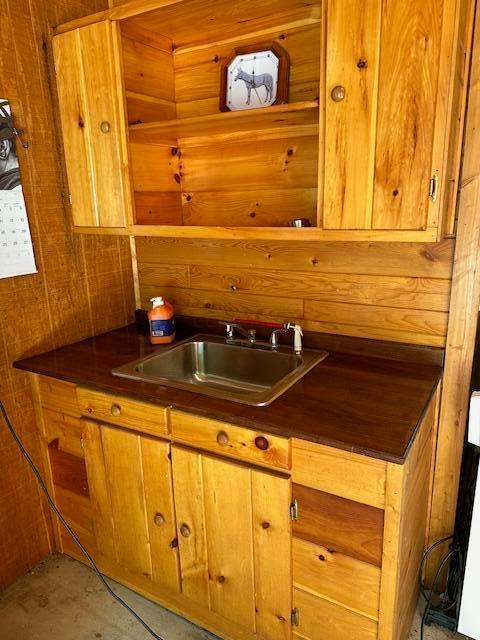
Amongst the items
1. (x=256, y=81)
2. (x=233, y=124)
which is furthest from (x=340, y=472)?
(x=256, y=81)

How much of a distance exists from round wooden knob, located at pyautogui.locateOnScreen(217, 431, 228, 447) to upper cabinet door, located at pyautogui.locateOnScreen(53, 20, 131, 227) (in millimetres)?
865

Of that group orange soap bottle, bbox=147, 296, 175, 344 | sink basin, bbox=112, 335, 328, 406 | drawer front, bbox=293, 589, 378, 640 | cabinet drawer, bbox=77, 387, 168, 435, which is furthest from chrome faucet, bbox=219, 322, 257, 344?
drawer front, bbox=293, 589, 378, 640

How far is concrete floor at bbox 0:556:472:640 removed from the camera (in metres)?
1.62

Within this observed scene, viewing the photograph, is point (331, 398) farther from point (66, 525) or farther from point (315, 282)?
point (66, 525)

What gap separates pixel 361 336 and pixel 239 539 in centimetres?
79

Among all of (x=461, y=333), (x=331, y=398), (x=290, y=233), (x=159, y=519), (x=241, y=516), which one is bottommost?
(x=159, y=519)

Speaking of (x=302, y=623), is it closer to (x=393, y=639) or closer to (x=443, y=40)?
(x=393, y=639)

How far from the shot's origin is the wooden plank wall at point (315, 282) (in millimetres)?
1536

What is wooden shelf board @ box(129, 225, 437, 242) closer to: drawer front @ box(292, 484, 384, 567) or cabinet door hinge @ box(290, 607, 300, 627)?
drawer front @ box(292, 484, 384, 567)

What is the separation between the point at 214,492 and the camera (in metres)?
1.37

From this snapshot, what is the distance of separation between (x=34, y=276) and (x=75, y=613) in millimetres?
1255

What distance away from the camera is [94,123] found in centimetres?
168

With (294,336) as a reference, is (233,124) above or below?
above

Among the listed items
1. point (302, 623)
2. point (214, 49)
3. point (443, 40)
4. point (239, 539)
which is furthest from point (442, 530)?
point (214, 49)
